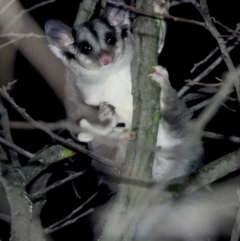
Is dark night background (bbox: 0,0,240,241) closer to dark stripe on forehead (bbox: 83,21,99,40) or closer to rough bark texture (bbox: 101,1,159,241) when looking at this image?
dark stripe on forehead (bbox: 83,21,99,40)

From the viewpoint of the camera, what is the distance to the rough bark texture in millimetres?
2561

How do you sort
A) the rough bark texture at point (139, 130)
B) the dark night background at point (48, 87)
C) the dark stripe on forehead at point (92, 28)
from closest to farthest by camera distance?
the rough bark texture at point (139, 130)
the dark stripe on forehead at point (92, 28)
the dark night background at point (48, 87)

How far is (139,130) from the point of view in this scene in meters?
2.80

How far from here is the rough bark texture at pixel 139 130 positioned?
2561 millimetres

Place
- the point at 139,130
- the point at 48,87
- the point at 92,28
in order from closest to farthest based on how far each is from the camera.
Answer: the point at 139,130 < the point at 92,28 < the point at 48,87

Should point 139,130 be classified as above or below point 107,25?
below

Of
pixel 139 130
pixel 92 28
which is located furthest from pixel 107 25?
pixel 139 130

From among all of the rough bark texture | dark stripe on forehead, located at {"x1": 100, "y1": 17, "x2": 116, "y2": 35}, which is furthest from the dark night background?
the rough bark texture

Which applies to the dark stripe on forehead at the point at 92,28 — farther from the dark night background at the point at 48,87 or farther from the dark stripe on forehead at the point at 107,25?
the dark night background at the point at 48,87

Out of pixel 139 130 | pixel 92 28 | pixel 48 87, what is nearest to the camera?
pixel 139 130

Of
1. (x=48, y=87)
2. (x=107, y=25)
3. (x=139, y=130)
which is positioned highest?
(x=107, y=25)

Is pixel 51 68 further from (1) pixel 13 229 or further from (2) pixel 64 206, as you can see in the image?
(2) pixel 64 206

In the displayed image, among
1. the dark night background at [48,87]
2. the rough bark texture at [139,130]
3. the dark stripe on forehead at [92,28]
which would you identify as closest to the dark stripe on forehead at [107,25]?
the dark stripe on forehead at [92,28]

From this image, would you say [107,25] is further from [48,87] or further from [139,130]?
[48,87]
